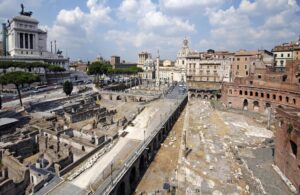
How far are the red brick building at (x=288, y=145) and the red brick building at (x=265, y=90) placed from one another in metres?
23.0

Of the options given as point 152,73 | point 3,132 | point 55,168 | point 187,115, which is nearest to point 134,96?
point 187,115

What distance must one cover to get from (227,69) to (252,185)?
64629mm

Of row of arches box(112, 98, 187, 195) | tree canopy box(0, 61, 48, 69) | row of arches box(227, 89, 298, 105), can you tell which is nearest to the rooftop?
row of arches box(112, 98, 187, 195)

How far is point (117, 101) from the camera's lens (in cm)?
6088

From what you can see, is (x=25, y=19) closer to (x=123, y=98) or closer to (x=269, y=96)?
(x=123, y=98)

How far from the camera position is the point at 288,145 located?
22.8 m

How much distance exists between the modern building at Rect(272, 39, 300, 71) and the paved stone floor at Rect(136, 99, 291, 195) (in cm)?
3358

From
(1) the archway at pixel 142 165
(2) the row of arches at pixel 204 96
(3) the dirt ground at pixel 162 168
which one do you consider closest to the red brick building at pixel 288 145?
(3) the dirt ground at pixel 162 168

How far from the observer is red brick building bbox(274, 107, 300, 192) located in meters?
20.9

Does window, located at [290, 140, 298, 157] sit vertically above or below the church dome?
below

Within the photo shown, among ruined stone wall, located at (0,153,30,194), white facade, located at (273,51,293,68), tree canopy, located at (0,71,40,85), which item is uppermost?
white facade, located at (273,51,293,68)

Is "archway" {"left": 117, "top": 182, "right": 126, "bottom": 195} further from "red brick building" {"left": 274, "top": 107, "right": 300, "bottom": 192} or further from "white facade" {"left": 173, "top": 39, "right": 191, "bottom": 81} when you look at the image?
"white facade" {"left": 173, "top": 39, "right": 191, "bottom": 81}

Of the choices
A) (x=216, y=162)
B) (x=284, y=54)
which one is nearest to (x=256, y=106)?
(x=284, y=54)

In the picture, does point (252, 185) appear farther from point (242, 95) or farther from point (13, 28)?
point (13, 28)
